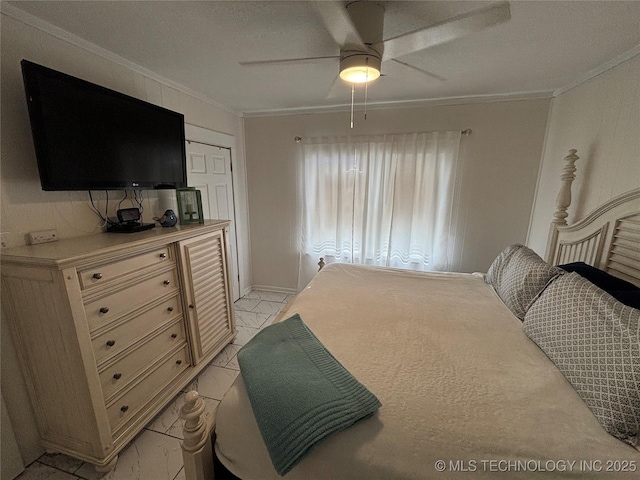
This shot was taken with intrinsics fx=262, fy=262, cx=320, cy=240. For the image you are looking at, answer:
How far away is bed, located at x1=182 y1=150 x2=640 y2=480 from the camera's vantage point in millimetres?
775

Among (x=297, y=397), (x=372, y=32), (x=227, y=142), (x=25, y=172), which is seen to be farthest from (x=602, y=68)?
(x=25, y=172)

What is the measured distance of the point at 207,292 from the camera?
81.7 inches

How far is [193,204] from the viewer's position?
7.16ft

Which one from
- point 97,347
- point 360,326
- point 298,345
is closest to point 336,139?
point 360,326

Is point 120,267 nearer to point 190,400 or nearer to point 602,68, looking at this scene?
point 190,400

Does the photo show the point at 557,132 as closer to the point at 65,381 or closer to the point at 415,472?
the point at 415,472

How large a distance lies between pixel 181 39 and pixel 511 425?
2.40 metres

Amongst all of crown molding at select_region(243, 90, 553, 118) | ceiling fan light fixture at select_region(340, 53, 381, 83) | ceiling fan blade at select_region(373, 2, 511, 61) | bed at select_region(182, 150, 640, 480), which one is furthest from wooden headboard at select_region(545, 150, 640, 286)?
ceiling fan light fixture at select_region(340, 53, 381, 83)

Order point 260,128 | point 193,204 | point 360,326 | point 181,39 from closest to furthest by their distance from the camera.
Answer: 1. point 360,326
2. point 181,39
3. point 193,204
4. point 260,128

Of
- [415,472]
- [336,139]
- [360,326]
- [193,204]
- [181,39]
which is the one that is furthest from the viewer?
[336,139]

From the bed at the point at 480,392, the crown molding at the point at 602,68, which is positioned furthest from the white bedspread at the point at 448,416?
the crown molding at the point at 602,68

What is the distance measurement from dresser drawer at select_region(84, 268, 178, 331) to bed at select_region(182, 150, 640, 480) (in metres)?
0.75

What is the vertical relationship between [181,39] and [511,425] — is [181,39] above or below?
above

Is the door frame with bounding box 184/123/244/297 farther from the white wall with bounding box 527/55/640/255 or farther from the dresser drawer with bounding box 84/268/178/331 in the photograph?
the white wall with bounding box 527/55/640/255
